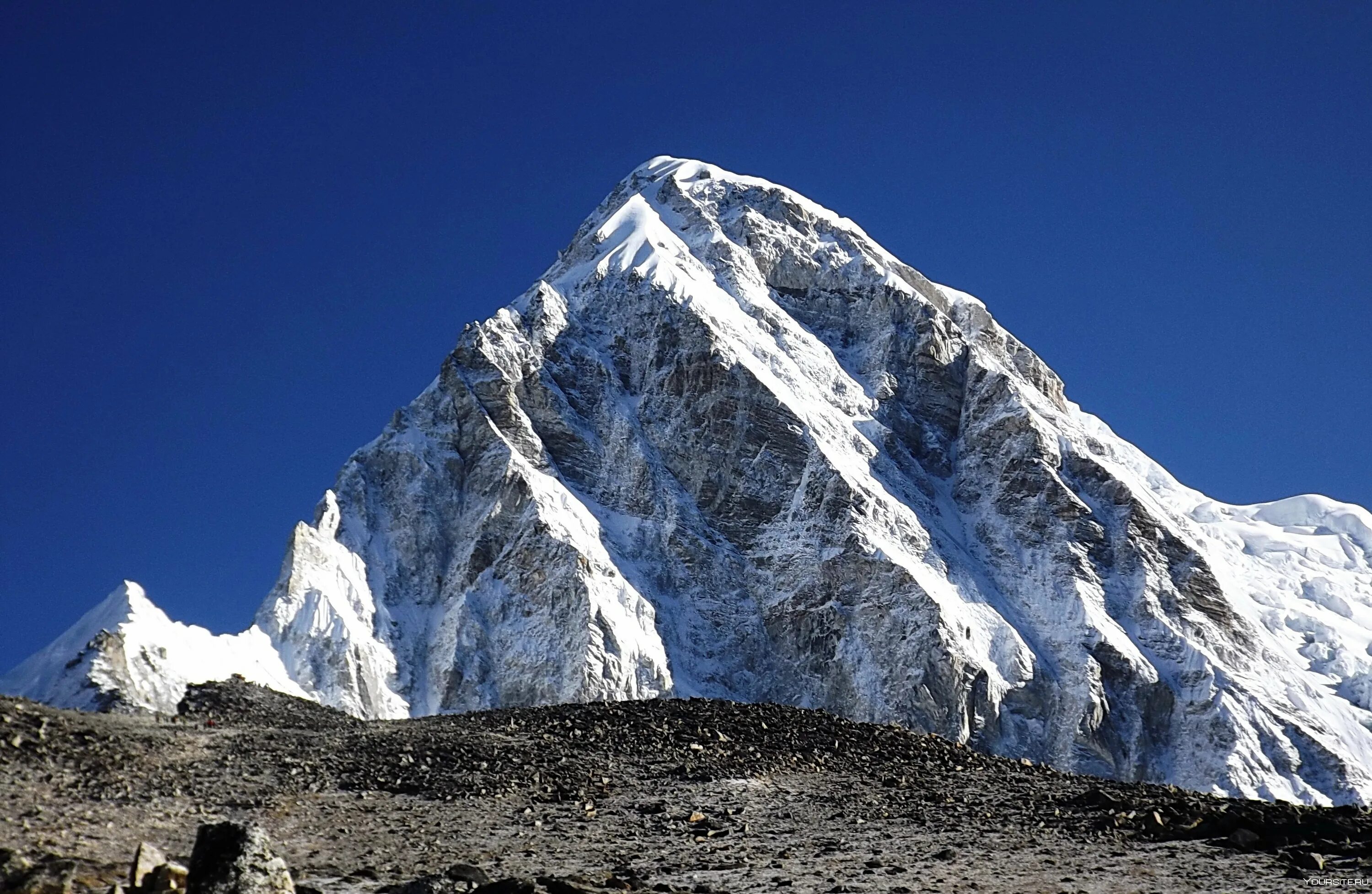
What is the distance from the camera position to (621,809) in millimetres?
29594

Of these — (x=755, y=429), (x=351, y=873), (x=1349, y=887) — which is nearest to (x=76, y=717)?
(x=351, y=873)

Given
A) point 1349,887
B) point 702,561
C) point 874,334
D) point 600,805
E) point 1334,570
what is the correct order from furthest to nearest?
point 1334,570 → point 874,334 → point 702,561 → point 600,805 → point 1349,887

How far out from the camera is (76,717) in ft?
109

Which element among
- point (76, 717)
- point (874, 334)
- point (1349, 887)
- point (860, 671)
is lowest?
point (1349, 887)

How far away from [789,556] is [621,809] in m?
79.7

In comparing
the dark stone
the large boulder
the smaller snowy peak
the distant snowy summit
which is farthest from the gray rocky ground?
the distant snowy summit

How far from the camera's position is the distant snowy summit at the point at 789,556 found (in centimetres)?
9912

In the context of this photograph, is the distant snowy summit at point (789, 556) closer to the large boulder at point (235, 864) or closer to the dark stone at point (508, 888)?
the dark stone at point (508, 888)

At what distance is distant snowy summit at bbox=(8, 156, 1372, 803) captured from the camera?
9912 centimetres

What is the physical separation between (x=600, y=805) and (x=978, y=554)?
3545 inches

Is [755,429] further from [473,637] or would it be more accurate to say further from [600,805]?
[600,805]

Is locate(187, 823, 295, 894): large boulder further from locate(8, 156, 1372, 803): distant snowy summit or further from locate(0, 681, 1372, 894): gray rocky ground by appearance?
locate(8, 156, 1372, 803): distant snowy summit

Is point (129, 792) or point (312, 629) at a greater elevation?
point (312, 629)

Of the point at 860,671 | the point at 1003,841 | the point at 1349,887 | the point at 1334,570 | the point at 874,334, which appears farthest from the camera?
the point at 1334,570
